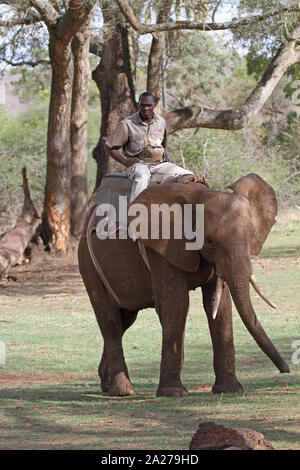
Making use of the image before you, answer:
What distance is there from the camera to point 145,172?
9.02 metres

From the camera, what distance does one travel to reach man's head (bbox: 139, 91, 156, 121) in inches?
369

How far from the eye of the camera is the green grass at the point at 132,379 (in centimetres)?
683

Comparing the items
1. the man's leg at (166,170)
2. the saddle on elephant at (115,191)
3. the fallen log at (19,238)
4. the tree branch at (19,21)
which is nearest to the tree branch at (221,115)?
the fallen log at (19,238)

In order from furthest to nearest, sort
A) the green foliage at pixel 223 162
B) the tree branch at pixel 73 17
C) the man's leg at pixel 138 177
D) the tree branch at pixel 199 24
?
1. the green foliage at pixel 223 162
2. the tree branch at pixel 73 17
3. the tree branch at pixel 199 24
4. the man's leg at pixel 138 177

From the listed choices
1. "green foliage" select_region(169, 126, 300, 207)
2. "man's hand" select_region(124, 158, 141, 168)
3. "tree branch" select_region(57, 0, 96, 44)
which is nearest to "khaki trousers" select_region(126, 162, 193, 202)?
"man's hand" select_region(124, 158, 141, 168)

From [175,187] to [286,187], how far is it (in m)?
24.8

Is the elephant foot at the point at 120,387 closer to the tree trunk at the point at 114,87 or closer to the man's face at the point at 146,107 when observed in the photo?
the man's face at the point at 146,107

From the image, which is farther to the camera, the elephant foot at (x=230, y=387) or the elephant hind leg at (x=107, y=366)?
the elephant hind leg at (x=107, y=366)

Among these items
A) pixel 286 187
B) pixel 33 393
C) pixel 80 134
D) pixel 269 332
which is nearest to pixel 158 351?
pixel 269 332

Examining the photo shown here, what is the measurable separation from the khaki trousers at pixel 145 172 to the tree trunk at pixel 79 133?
15.1 metres

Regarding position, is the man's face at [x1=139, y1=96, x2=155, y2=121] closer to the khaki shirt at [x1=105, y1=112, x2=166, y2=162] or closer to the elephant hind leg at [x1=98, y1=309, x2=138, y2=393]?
the khaki shirt at [x1=105, y1=112, x2=166, y2=162]

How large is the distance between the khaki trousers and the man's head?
0.51 metres

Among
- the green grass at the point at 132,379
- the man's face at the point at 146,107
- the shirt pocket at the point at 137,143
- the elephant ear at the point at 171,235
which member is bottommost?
the green grass at the point at 132,379

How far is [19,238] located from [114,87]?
4.11 metres
